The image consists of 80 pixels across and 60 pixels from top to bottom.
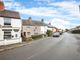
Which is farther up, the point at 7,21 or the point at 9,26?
the point at 7,21

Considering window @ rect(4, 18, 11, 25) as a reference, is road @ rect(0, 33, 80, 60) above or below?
below

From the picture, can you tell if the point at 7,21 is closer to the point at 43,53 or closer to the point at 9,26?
the point at 9,26

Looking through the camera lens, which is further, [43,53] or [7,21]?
[7,21]

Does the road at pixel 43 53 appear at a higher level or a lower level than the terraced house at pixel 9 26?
lower

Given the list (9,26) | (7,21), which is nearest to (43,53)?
(9,26)

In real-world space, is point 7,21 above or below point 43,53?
above

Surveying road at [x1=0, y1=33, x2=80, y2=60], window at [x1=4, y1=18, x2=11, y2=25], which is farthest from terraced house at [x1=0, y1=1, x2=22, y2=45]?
road at [x1=0, y1=33, x2=80, y2=60]

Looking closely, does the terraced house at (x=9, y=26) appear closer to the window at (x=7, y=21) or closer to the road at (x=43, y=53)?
the window at (x=7, y=21)

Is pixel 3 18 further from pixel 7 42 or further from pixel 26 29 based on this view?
pixel 26 29

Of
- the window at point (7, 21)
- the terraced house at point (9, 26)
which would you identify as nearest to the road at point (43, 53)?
the terraced house at point (9, 26)

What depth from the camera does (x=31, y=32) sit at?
94.1m

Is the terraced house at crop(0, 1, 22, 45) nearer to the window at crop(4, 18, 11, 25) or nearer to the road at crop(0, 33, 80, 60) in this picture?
the window at crop(4, 18, 11, 25)

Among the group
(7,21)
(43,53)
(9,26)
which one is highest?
(7,21)

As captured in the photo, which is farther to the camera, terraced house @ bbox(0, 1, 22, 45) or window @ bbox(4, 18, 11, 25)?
window @ bbox(4, 18, 11, 25)
